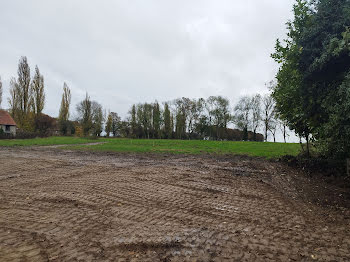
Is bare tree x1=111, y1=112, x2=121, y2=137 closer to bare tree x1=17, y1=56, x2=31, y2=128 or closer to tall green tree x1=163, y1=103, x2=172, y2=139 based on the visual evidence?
tall green tree x1=163, y1=103, x2=172, y2=139

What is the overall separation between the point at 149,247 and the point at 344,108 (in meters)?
5.98

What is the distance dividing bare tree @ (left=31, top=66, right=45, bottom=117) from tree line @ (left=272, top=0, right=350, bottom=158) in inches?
2039

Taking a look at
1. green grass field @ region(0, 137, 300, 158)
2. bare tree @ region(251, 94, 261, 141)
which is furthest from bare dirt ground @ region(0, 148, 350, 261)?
bare tree @ region(251, 94, 261, 141)

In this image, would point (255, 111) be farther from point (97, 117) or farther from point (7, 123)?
point (7, 123)

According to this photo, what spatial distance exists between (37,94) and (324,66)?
5418cm

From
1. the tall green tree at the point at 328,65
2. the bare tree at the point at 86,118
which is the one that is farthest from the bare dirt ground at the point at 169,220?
the bare tree at the point at 86,118

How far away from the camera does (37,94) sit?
47.1 metres

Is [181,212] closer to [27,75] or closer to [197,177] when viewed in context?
[197,177]

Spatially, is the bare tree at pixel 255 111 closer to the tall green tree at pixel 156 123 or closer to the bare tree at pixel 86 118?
the tall green tree at pixel 156 123

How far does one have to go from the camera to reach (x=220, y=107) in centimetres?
6022

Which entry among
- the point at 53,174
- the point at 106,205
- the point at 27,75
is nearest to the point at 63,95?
the point at 27,75

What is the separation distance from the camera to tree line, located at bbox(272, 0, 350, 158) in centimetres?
599

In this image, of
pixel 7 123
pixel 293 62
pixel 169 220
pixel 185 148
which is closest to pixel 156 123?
pixel 7 123

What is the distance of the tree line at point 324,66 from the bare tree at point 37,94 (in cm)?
5178
